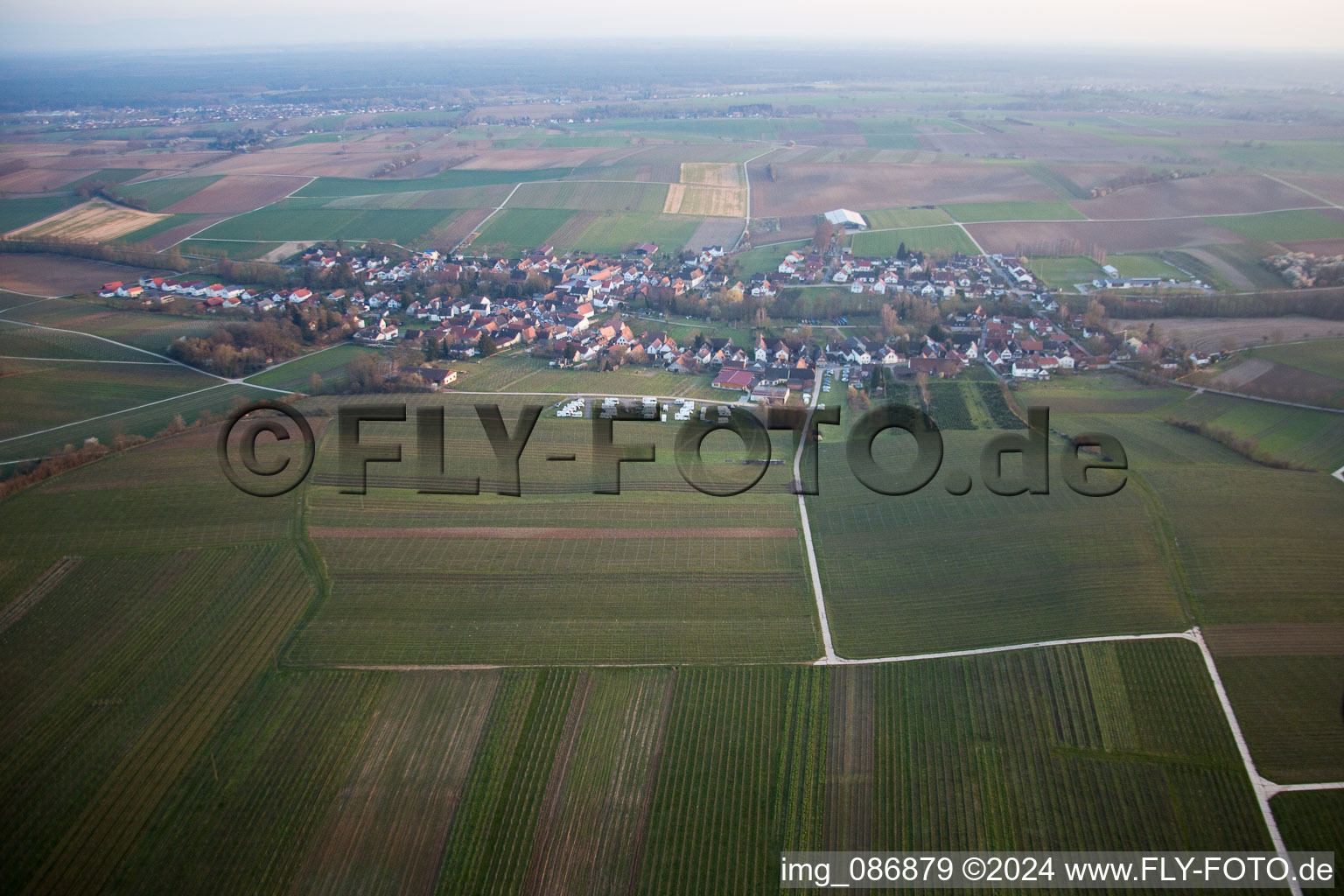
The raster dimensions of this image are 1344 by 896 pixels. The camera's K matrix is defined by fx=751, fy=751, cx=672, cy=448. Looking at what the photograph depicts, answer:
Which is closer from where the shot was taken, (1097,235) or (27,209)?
(1097,235)

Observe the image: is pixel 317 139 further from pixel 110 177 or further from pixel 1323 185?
pixel 1323 185

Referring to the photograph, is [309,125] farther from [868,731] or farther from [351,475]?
[868,731]

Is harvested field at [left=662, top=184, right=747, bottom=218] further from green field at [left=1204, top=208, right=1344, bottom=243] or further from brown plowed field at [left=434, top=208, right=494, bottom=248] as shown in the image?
green field at [left=1204, top=208, right=1344, bottom=243]

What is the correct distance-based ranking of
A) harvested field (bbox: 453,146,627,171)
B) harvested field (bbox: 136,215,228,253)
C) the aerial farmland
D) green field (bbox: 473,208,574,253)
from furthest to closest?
harvested field (bbox: 453,146,627,171)
green field (bbox: 473,208,574,253)
harvested field (bbox: 136,215,228,253)
the aerial farmland

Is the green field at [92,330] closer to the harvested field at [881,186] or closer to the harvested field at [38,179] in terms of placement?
the harvested field at [38,179]

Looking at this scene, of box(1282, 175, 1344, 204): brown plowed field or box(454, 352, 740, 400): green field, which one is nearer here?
box(454, 352, 740, 400): green field

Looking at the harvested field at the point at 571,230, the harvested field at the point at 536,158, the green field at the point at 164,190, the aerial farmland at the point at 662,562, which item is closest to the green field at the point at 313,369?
the aerial farmland at the point at 662,562

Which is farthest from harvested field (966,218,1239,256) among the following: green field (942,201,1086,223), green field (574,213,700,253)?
green field (574,213,700,253)

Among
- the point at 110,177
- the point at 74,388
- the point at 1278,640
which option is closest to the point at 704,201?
the point at 74,388
